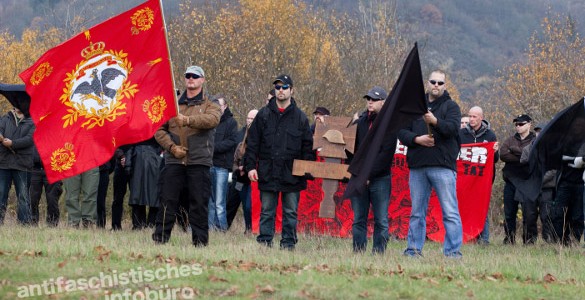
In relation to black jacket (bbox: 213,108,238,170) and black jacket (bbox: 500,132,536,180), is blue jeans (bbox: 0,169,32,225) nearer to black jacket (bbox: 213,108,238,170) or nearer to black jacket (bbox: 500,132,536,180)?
black jacket (bbox: 213,108,238,170)

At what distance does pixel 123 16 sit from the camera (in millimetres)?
12344

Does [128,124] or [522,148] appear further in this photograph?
[522,148]

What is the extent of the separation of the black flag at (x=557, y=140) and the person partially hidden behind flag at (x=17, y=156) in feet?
25.3

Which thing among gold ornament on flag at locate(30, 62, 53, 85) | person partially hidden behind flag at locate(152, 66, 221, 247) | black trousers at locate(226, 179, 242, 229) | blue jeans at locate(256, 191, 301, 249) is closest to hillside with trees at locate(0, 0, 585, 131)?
black trousers at locate(226, 179, 242, 229)

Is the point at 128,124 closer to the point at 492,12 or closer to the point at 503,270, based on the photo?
the point at 503,270

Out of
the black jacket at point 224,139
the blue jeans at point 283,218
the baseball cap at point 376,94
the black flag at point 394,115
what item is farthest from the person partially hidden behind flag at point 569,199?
the black jacket at point 224,139

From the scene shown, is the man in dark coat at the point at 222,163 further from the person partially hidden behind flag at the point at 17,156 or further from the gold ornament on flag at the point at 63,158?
the gold ornament on flag at the point at 63,158

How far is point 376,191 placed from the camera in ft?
42.2

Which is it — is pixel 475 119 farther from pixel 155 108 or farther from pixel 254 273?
pixel 254 273

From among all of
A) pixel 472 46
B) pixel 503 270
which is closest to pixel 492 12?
pixel 472 46

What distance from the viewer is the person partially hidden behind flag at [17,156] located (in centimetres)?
1588

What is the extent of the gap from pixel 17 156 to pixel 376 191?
6252mm

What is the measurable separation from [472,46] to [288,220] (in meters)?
125

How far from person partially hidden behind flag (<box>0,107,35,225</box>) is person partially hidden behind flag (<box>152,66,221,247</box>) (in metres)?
3.93
